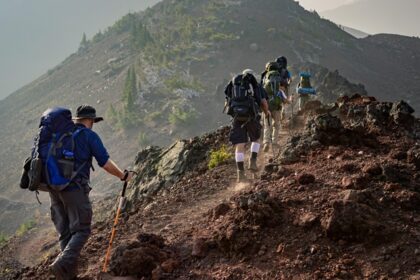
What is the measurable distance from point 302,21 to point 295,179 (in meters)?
107

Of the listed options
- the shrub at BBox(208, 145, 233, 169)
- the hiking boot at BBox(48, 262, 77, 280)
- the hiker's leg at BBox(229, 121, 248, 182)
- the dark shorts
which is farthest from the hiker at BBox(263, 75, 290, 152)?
the hiking boot at BBox(48, 262, 77, 280)

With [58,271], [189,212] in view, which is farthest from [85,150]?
[189,212]

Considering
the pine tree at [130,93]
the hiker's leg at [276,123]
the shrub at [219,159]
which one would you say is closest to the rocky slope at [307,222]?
the shrub at [219,159]

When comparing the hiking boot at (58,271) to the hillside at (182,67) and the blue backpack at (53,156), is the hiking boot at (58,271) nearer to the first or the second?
the blue backpack at (53,156)

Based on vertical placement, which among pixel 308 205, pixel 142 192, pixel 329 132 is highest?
pixel 329 132

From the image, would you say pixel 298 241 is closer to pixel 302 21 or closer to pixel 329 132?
pixel 329 132

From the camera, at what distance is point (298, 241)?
496 cm

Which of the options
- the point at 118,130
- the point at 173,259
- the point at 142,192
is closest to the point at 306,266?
the point at 173,259

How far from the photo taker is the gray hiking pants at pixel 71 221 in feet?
17.0

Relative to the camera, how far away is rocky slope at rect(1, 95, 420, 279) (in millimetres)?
4555

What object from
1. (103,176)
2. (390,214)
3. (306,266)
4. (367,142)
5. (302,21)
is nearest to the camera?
(306,266)

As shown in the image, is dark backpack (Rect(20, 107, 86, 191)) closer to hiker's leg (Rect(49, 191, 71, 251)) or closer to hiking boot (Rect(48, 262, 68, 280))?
hiker's leg (Rect(49, 191, 71, 251))

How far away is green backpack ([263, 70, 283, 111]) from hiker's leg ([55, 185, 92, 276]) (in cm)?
677

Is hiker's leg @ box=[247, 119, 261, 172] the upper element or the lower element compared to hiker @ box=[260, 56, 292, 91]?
lower
